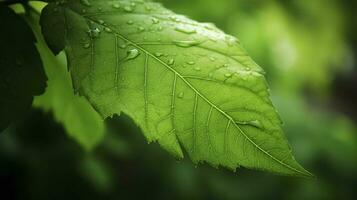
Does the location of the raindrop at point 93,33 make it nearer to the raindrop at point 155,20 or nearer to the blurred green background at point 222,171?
the raindrop at point 155,20

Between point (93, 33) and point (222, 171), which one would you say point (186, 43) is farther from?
point (222, 171)

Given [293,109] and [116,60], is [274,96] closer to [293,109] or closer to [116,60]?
[293,109]

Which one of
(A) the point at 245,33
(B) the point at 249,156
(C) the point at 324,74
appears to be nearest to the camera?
(B) the point at 249,156

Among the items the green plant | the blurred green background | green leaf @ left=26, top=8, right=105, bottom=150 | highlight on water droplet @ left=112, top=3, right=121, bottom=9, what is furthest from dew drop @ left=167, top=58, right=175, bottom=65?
the blurred green background

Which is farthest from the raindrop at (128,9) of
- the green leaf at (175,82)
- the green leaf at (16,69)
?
the green leaf at (16,69)

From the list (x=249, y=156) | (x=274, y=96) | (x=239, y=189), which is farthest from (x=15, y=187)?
(x=249, y=156)

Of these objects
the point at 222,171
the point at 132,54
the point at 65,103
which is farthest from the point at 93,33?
the point at 222,171

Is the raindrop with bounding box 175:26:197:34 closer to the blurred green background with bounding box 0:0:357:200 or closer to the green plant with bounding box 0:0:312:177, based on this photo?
the green plant with bounding box 0:0:312:177
